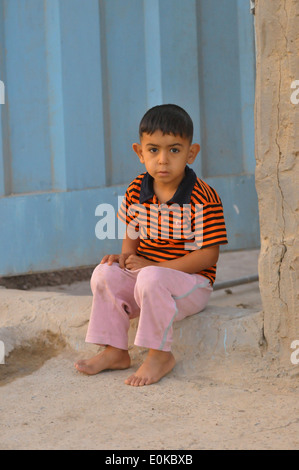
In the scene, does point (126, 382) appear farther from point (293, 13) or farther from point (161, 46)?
point (161, 46)

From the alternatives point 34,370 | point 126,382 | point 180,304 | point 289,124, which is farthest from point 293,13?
point 34,370

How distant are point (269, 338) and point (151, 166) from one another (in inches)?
32.3

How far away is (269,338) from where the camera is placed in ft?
8.96

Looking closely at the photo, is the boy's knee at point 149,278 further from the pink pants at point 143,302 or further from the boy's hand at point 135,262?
the boy's hand at point 135,262

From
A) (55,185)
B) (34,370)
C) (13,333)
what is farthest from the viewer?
(55,185)

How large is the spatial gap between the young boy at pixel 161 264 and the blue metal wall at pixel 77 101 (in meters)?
0.81

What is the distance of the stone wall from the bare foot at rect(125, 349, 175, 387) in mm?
402

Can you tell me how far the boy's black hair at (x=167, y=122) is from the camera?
9.23ft

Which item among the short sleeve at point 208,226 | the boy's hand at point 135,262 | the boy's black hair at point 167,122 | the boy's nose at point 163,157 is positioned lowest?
the boy's hand at point 135,262

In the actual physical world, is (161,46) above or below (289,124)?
above
